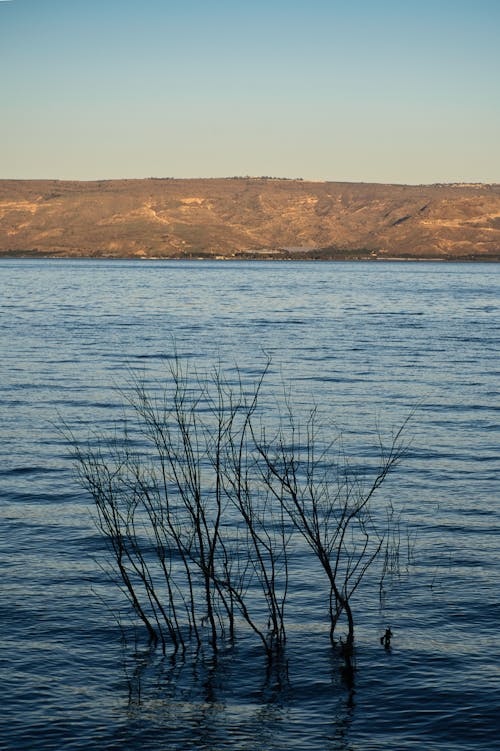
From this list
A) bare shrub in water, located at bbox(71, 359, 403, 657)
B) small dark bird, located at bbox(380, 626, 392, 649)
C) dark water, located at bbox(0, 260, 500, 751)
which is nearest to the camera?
dark water, located at bbox(0, 260, 500, 751)

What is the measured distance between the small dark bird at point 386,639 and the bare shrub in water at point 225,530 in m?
0.34

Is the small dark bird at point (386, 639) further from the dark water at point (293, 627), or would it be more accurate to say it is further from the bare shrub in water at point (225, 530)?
the bare shrub in water at point (225, 530)

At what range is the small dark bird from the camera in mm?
9586

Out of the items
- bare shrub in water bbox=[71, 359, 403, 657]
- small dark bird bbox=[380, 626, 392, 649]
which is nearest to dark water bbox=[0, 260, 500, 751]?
small dark bird bbox=[380, 626, 392, 649]

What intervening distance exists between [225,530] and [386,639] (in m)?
4.10

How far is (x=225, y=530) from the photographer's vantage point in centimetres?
1353

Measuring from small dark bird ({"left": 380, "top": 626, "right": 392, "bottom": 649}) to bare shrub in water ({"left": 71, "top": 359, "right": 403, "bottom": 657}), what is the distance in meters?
0.34

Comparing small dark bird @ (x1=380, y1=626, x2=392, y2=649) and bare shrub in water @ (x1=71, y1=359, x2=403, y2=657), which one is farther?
small dark bird @ (x1=380, y1=626, x2=392, y2=649)

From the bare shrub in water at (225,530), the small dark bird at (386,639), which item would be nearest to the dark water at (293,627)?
the small dark bird at (386,639)

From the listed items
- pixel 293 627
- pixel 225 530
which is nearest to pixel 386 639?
pixel 293 627

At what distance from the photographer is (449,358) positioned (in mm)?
34844

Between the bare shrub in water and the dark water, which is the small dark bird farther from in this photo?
the bare shrub in water

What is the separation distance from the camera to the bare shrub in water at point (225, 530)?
907 centimetres

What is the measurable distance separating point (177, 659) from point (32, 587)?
8.27 feet
